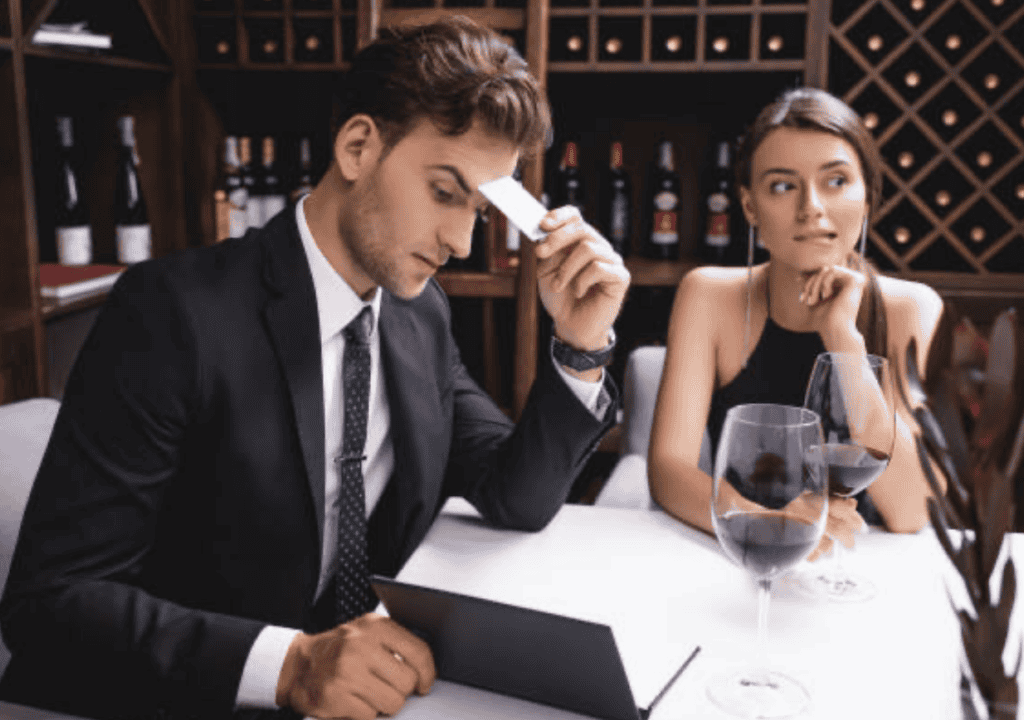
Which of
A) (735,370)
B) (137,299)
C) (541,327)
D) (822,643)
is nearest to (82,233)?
(541,327)

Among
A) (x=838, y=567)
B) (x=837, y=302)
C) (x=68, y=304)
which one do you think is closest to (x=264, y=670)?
(x=838, y=567)

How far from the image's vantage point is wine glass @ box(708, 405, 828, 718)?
2.56 feet

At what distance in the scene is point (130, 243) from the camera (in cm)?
254

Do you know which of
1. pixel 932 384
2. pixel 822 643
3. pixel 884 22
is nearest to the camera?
→ pixel 932 384

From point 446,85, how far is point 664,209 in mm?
1645

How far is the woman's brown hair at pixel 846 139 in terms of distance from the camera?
1.50m

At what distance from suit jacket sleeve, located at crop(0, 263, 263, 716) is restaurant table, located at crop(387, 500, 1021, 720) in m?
0.24

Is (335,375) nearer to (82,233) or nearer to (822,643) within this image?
(822,643)

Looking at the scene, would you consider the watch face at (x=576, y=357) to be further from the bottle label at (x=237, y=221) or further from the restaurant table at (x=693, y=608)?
the bottle label at (x=237, y=221)

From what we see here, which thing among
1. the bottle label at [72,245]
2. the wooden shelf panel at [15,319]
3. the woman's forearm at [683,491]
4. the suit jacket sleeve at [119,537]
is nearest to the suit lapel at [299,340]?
the suit jacket sleeve at [119,537]

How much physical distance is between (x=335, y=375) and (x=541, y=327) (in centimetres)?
173

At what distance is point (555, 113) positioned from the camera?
287cm

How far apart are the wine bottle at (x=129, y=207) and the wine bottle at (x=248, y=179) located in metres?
0.29

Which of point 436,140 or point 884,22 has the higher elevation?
point 884,22
